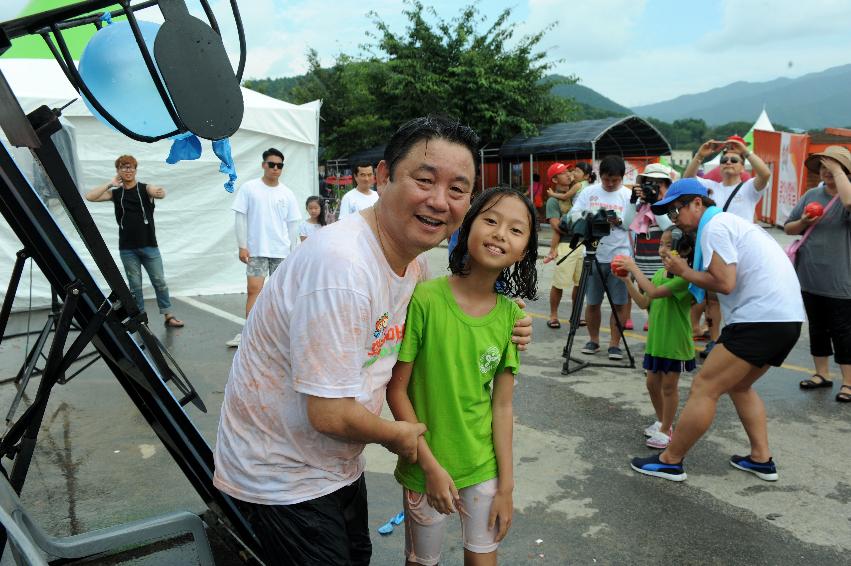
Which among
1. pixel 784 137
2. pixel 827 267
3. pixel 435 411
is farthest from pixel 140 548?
pixel 784 137

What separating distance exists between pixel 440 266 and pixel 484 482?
9.64 m

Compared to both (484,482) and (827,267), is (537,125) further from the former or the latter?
(484,482)

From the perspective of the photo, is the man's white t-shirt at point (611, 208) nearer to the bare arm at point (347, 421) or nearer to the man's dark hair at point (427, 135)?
the man's dark hair at point (427, 135)

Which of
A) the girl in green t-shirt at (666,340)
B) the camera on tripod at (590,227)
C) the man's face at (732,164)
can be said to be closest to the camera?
the girl in green t-shirt at (666,340)

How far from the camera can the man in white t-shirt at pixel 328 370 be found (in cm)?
153

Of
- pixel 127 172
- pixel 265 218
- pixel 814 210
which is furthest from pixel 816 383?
pixel 127 172

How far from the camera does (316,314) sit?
4.87 ft

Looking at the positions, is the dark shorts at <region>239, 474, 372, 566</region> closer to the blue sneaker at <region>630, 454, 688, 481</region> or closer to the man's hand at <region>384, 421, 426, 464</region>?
the man's hand at <region>384, 421, 426, 464</region>

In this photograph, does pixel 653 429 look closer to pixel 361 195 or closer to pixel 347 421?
pixel 347 421

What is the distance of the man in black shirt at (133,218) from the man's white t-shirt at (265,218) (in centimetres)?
107

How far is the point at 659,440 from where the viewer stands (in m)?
3.96

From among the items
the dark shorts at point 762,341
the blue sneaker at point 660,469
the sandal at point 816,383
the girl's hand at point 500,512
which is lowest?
the blue sneaker at point 660,469

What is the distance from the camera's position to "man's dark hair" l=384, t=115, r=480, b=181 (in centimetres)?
169

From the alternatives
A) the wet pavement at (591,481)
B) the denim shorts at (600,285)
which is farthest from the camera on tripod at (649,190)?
the wet pavement at (591,481)
